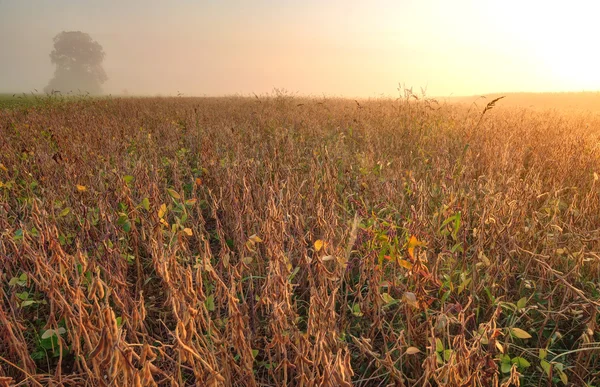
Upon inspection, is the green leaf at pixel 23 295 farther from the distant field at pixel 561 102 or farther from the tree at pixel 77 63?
the tree at pixel 77 63

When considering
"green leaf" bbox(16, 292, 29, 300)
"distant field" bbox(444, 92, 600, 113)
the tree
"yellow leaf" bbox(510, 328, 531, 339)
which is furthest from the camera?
the tree

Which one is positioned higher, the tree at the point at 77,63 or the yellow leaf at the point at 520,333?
the tree at the point at 77,63

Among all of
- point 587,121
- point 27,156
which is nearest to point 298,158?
point 27,156

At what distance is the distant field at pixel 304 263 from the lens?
1.31m

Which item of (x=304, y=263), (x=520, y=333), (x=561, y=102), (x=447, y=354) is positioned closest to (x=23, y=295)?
(x=304, y=263)

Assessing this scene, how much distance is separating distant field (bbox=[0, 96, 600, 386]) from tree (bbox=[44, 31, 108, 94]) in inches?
2643

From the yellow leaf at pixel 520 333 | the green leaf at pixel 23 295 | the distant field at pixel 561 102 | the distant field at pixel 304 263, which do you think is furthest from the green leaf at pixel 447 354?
the distant field at pixel 561 102

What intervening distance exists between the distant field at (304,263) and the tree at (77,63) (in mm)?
67136

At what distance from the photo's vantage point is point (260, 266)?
2330 mm

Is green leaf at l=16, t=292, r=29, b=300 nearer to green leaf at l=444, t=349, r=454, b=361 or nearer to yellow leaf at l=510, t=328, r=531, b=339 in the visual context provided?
green leaf at l=444, t=349, r=454, b=361

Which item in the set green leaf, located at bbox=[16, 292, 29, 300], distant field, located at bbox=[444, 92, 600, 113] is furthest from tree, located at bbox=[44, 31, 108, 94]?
green leaf, located at bbox=[16, 292, 29, 300]

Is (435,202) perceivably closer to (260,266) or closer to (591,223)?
(591,223)

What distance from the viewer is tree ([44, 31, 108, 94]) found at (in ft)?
205

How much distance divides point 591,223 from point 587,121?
6319 mm
